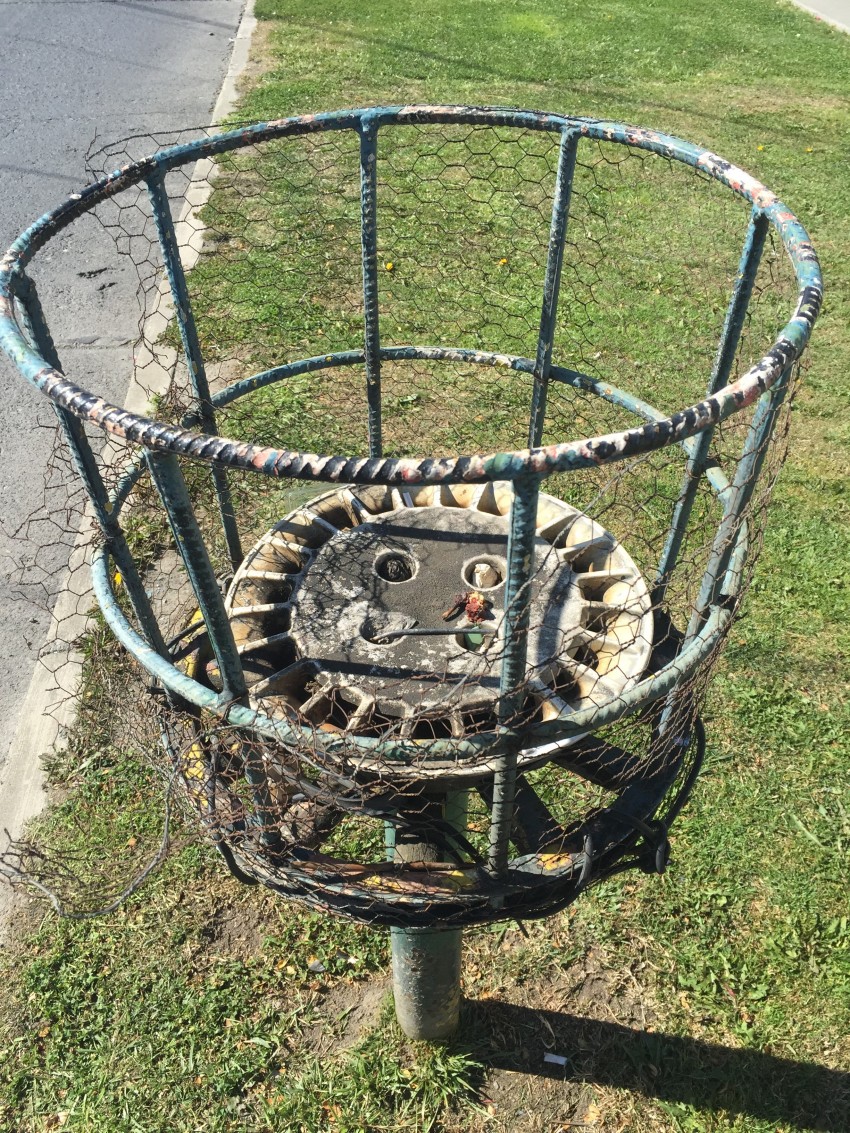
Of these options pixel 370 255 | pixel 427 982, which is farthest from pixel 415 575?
pixel 427 982

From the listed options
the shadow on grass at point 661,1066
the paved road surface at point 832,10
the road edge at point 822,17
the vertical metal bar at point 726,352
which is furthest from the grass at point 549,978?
the paved road surface at point 832,10

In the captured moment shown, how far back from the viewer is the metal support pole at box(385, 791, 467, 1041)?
2365 mm

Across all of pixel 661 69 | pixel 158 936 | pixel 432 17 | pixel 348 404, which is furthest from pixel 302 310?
pixel 432 17

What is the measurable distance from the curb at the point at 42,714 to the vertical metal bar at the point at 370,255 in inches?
41.1

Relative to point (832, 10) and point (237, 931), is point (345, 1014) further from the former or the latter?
point (832, 10)

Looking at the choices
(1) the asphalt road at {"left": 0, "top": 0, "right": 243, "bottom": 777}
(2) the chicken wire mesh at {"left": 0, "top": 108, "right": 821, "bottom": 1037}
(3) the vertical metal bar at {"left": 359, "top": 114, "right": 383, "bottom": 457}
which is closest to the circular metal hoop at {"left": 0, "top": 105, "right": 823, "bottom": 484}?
(2) the chicken wire mesh at {"left": 0, "top": 108, "right": 821, "bottom": 1037}

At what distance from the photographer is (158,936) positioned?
321 cm

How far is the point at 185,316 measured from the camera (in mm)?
2494

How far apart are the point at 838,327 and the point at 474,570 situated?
15.0 feet

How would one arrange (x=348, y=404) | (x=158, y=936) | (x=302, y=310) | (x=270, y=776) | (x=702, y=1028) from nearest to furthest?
(x=270, y=776) < (x=702, y=1028) < (x=158, y=936) < (x=348, y=404) < (x=302, y=310)

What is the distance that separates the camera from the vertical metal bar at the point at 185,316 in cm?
237

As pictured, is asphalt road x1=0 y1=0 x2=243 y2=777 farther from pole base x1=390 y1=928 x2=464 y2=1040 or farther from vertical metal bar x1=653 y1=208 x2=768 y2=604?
vertical metal bar x1=653 y1=208 x2=768 y2=604

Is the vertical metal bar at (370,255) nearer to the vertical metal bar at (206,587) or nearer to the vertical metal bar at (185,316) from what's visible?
the vertical metal bar at (185,316)

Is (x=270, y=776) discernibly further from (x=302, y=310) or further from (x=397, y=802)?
(x=302, y=310)
